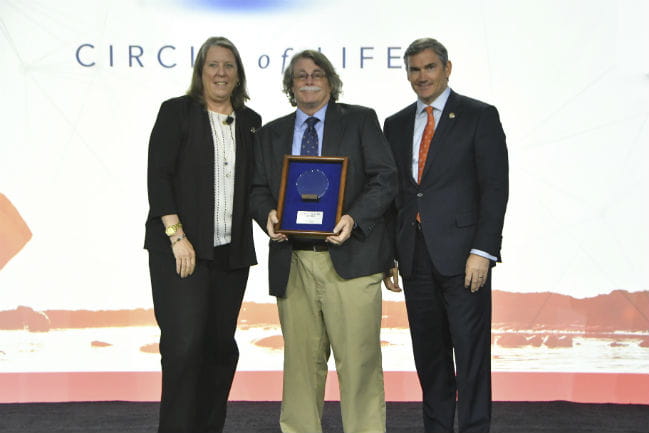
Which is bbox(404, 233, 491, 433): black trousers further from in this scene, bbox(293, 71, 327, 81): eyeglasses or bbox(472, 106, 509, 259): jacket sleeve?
bbox(293, 71, 327, 81): eyeglasses

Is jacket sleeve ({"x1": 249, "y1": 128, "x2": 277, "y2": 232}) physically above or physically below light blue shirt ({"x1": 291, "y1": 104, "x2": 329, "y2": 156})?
below

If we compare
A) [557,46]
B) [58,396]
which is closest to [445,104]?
[557,46]

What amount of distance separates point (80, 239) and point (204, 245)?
57.1 inches

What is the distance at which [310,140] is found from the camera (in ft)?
9.37

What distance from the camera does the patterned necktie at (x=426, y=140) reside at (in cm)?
291

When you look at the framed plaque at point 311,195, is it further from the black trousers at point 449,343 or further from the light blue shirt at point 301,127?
the black trousers at point 449,343

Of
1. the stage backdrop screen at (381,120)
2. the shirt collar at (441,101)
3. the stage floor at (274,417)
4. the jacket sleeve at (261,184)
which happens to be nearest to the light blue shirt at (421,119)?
the shirt collar at (441,101)

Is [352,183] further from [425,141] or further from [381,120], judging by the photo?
[381,120]

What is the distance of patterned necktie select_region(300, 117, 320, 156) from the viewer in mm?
2848

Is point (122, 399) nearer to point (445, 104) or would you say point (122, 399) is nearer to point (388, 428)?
point (388, 428)

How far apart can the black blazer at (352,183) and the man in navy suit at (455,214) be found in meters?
0.13

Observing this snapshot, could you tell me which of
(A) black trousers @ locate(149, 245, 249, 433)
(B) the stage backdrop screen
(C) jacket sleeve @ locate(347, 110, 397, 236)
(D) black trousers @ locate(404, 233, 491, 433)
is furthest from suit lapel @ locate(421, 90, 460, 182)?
(B) the stage backdrop screen

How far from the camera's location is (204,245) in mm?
2822

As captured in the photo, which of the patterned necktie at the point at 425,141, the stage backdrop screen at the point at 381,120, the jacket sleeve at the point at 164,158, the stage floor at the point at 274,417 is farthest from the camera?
the stage backdrop screen at the point at 381,120
